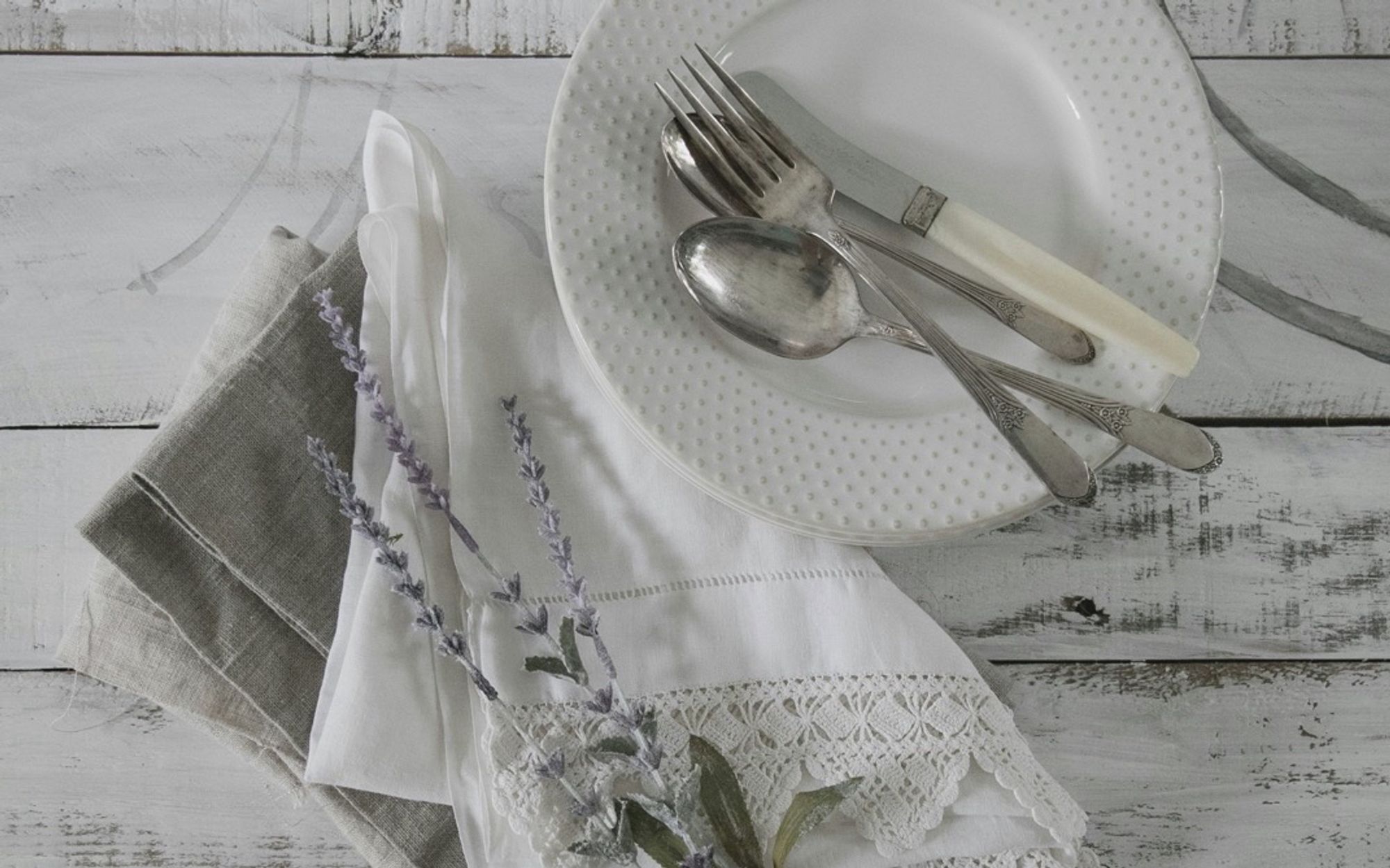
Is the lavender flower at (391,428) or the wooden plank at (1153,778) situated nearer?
the lavender flower at (391,428)

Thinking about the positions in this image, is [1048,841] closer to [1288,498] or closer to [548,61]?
→ [1288,498]

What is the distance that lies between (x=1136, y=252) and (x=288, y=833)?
66cm

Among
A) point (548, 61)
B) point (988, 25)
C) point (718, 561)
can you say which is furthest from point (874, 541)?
point (548, 61)

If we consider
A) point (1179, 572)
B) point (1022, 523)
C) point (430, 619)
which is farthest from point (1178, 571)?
point (430, 619)

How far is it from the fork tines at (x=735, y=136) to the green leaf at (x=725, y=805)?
12.2 inches

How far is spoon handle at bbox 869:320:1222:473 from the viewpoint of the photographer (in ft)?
1.86

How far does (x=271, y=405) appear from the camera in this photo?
2.04ft

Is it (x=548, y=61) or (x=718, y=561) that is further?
(x=548, y=61)

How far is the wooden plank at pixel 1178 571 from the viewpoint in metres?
0.71

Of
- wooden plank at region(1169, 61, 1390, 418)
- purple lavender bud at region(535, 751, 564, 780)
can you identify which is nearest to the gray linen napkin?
purple lavender bud at region(535, 751, 564, 780)

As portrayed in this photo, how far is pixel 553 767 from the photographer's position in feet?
1.78

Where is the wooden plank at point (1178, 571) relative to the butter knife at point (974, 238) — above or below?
below

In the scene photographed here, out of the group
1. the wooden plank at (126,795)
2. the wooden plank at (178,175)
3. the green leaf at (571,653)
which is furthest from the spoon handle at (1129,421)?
the wooden plank at (126,795)

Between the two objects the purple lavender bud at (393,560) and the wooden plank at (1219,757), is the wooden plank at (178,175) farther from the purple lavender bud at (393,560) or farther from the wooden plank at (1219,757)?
the wooden plank at (1219,757)
